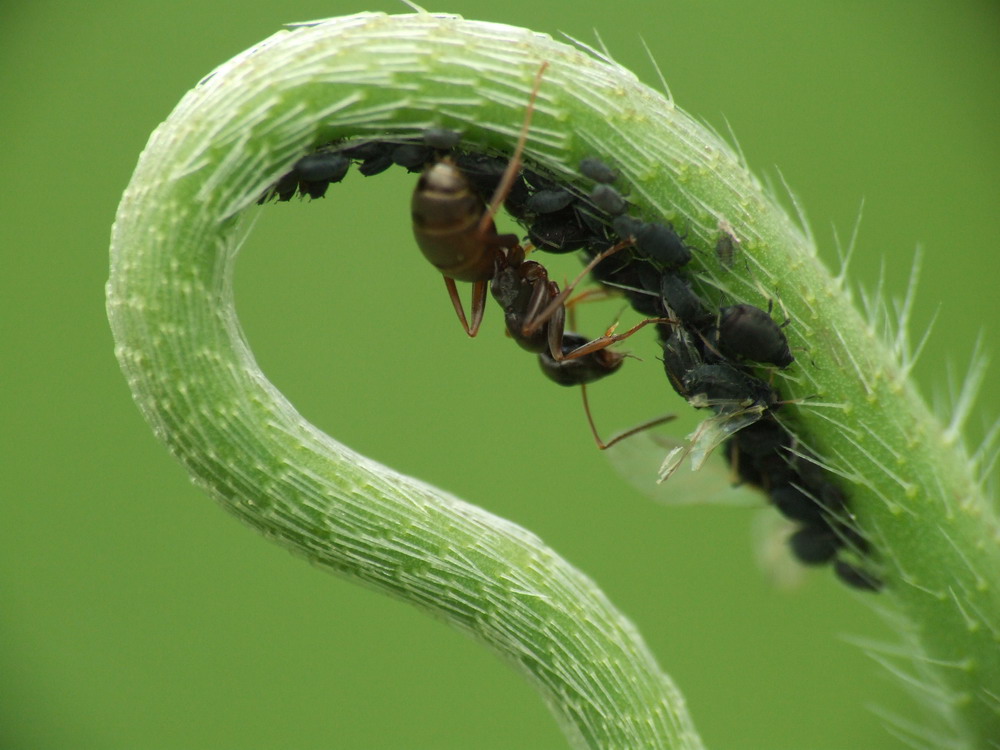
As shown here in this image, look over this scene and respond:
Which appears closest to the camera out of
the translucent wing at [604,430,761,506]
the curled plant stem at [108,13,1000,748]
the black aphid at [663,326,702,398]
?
the curled plant stem at [108,13,1000,748]

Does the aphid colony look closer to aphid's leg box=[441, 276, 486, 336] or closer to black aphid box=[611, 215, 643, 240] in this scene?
black aphid box=[611, 215, 643, 240]

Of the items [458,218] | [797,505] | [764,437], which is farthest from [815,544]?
[458,218]

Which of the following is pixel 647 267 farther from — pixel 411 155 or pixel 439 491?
pixel 439 491

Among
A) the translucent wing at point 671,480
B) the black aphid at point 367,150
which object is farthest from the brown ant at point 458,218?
the translucent wing at point 671,480

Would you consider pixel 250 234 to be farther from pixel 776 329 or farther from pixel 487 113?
pixel 776 329

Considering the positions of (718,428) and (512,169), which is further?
(718,428)

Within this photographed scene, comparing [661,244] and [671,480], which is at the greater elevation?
[661,244]

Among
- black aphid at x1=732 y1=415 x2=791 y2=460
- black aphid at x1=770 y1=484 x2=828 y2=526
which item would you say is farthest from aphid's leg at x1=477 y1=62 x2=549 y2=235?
black aphid at x1=770 y1=484 x2=828 y2=526

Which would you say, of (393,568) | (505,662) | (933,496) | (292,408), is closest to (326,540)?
(393,568)
